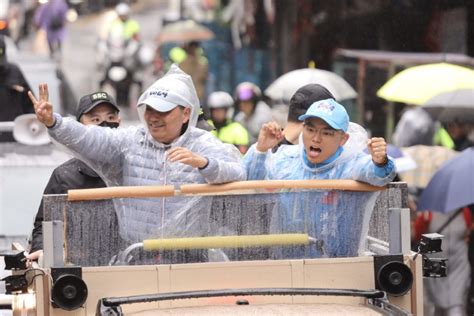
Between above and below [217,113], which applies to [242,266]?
below

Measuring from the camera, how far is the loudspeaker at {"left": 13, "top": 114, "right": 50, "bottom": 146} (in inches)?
472

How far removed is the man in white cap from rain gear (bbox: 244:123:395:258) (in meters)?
0.28

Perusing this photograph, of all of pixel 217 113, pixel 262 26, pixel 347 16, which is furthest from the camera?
pixel 262 26

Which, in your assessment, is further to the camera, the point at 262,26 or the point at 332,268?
the point at 262,26

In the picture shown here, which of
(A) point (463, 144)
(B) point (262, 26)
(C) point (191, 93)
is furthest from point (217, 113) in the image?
(B) point (262, 26)

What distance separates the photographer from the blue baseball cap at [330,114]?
7891mm

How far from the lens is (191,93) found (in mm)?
8039

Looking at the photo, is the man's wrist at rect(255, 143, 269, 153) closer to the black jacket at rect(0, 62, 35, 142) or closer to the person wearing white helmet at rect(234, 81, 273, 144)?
the black jacket at rect(0, 62, 35, 142)

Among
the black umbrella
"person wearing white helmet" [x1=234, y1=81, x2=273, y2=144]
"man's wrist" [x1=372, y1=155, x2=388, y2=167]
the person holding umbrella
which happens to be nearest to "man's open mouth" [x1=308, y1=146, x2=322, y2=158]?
"man's wrist" [x1=372, y1=155, x2=388, y2=167]

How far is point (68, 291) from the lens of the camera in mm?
7191

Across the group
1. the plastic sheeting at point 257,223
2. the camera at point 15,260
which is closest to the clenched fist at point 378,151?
the plastic sheeting at point 257,223

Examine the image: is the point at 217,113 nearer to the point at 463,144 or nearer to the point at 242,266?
the point at 463,144

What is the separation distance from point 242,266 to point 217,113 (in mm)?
10136

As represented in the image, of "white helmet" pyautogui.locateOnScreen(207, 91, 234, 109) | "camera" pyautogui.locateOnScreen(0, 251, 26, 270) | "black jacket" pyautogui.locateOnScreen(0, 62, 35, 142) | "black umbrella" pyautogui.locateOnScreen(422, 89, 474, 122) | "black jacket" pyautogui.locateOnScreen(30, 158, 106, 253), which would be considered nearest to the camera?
"camera" pyautogui.locateOnScreen(0, 251, 26, 270)
